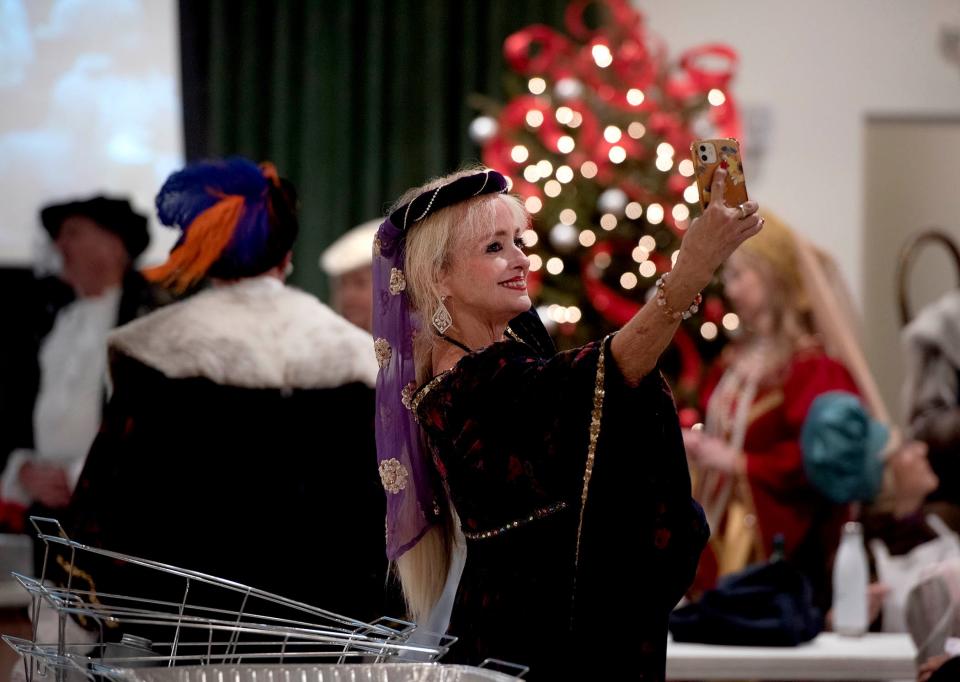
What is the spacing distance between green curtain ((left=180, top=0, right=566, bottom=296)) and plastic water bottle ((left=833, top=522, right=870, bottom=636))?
12.1 feet

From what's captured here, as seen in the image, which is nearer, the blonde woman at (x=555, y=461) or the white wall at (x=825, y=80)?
the blonde woman at (x=555, y=461)

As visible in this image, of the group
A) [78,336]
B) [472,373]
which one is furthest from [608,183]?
[472,373]

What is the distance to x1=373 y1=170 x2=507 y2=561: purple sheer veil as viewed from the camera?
1995mm

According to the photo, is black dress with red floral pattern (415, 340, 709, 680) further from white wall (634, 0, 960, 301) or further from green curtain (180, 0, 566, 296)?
white wall (634, 0, 960, 301)

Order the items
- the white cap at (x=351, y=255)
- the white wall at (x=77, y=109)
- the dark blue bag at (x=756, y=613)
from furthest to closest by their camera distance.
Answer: the white wall at (x=77, y=109) < the white cap at (x=351, y=255) < the dark blue bag at (x=756, y=613)

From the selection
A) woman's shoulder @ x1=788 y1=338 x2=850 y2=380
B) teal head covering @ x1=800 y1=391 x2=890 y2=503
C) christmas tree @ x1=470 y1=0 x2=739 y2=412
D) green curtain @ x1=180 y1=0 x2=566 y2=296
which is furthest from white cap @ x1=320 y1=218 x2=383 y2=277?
green curtain @ x1=180 y1=0 x2=566 y2=296

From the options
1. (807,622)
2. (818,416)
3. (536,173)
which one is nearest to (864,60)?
(536,173)

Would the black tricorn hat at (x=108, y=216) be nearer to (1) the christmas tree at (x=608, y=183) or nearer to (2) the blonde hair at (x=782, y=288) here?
(1) the christmas tree at (x=608, y=183)

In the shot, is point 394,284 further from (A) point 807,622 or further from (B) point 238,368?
(A) point 807,622

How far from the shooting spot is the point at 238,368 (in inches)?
101

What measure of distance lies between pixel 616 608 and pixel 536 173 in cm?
368

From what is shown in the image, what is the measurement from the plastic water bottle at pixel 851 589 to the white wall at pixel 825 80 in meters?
3.58

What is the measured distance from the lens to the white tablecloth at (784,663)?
277 cm

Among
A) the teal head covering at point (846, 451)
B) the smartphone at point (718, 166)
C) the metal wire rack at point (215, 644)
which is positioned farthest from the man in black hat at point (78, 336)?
the smartphone at point (718, 166)
